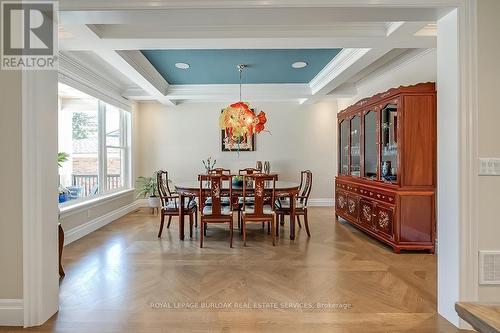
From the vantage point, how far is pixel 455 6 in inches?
80.0

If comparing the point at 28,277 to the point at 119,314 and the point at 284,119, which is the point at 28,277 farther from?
the point at 284,119

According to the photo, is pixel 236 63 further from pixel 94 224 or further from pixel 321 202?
pixel 321 202

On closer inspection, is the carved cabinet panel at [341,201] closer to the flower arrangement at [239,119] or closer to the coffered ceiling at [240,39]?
the coffered ceiling at [240,39]

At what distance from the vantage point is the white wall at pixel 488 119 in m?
2.03

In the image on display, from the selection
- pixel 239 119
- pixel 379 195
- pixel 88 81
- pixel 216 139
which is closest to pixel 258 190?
pixel 239 119

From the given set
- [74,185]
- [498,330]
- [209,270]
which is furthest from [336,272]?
[74,185]

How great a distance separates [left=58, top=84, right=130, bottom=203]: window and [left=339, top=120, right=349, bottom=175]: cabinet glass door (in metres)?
4.49

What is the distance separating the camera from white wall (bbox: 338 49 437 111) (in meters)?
3.88

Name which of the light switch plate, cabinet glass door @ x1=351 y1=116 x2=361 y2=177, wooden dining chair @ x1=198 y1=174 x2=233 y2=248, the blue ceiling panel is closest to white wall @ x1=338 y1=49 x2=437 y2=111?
cabinet glass door @ x1=351 y1=116 x2=361 y2=177

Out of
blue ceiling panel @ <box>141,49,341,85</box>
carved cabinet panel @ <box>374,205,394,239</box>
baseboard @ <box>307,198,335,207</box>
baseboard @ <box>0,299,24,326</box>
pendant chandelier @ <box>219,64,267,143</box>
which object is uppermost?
blue ceiling panel @ <box>141,49,341,85</box>

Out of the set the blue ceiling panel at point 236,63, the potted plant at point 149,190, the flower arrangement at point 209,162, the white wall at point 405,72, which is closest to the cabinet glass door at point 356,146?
the white wall at point 405,72

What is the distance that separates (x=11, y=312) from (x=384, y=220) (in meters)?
3.93

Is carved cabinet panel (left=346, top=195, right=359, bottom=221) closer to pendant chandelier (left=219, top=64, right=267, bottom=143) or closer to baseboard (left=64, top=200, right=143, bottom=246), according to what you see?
pendant chandelier (left=219, top=64, right=267, bottom=143)

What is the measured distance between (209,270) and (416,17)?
2952 millimetres
